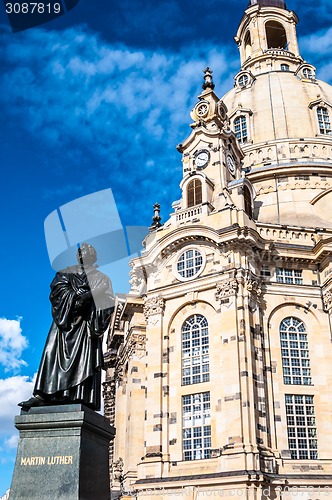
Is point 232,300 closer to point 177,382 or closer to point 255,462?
point 177,382

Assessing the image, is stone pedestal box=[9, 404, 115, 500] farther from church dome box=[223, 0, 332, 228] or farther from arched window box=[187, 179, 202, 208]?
church dome box=[223, 0, 332, 228]

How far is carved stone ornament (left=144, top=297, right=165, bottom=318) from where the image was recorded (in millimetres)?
35625

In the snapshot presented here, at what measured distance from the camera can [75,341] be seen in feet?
34.0

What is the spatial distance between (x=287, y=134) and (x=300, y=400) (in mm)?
28346

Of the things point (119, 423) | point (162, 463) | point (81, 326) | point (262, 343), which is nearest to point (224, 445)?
point (162, 463)

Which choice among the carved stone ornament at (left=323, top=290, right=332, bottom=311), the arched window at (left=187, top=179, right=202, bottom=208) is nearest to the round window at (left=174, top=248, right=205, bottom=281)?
the arched window at (left=187, top=179, right=202, bottom=208)

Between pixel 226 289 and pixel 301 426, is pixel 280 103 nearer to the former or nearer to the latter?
pixel 226 289

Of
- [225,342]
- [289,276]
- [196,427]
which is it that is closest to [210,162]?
[289,276]

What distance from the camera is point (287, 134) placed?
5147 centimetres

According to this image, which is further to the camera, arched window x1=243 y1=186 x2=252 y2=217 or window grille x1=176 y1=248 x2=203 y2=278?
arched window x1=243 y1=186 x2=252 y2=217

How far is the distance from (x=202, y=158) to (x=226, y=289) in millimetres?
13361

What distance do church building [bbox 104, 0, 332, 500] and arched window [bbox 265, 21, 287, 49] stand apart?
104ft

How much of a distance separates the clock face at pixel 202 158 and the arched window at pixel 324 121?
16.5 m

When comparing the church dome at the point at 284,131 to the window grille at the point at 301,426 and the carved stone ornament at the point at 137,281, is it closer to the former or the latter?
the carved stone ornament at the point at 137,281
